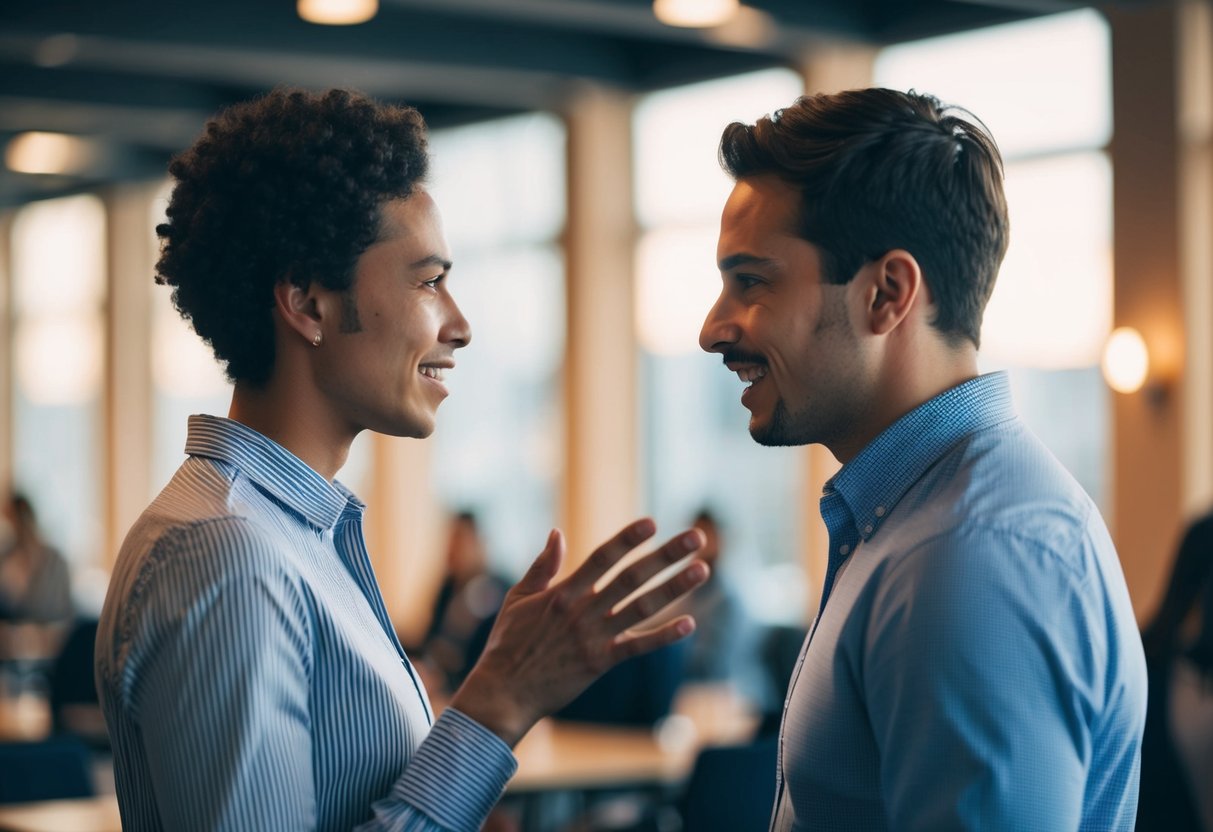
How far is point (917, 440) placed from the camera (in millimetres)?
1605

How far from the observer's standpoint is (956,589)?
1.36m

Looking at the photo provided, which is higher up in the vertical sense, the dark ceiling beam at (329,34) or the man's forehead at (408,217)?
the dark ceiling beam at (329,34)

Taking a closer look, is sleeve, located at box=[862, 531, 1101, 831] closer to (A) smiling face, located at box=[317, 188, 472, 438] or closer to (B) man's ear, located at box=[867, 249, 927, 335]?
(B) man's ear, located at box=[867, 249, 927, 335]

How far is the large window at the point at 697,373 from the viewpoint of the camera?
8852mm

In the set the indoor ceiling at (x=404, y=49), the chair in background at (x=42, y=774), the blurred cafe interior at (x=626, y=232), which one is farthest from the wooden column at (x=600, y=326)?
the chair in background at (x=42, y=774)

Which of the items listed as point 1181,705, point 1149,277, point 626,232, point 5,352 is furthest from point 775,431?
point 5,352

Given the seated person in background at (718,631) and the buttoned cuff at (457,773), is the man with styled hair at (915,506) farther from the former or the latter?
the seated person in background at (718,631)

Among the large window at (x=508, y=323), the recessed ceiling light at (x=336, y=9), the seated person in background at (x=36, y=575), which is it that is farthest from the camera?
the seated person in background at (x=36, y=575)

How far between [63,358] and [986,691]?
46.3 feet

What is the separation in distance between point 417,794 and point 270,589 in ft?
0.86

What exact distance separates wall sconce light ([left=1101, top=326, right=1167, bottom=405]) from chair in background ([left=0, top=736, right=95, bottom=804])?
506 centimetres

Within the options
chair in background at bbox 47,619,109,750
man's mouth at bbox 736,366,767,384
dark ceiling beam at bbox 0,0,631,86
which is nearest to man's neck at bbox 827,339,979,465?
man's mouth at bbox 736,366,767,384

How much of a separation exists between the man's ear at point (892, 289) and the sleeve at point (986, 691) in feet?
1.01

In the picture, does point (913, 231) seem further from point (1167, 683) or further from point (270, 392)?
point (1167, 683)
